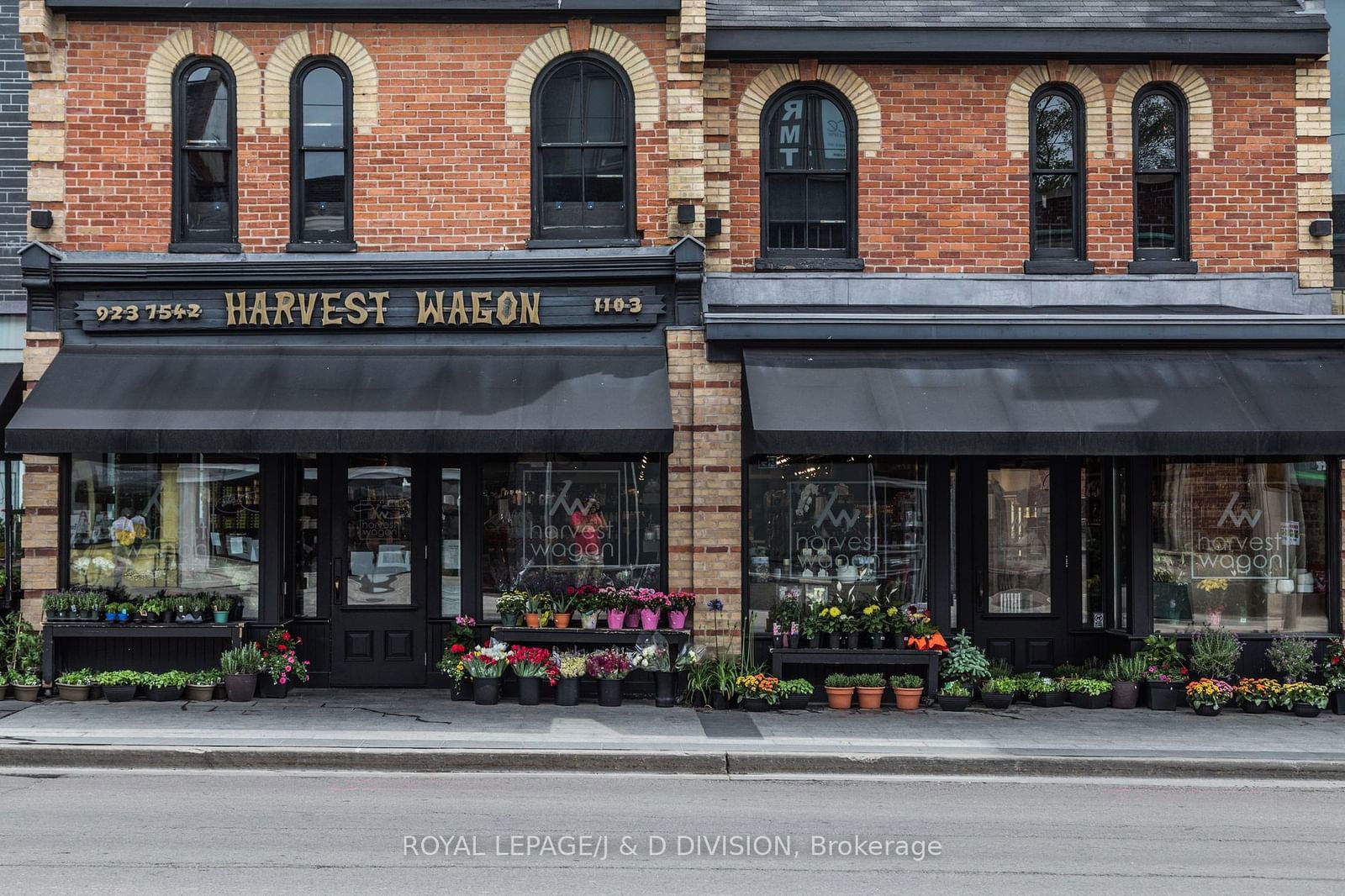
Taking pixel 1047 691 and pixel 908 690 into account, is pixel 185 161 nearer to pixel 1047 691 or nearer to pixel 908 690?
pixel 908 690

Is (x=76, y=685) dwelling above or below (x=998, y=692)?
above

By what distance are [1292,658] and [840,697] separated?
15.0ft

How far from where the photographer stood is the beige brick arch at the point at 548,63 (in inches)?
502

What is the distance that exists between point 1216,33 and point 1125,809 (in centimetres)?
846

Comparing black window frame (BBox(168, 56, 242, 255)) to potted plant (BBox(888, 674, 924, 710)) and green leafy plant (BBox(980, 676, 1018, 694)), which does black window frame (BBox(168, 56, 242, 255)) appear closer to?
potted plant (BBox(888, 674, 924, 710))

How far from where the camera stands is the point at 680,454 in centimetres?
1269

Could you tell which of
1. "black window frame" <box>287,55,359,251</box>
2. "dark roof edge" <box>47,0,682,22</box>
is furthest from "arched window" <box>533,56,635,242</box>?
"black window frame" <box>287,55,359,251</box>

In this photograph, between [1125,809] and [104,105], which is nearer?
[1125,809]

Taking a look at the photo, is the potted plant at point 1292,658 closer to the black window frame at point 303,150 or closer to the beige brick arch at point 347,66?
the black window frame at point 303,150

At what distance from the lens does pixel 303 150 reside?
42.2ft

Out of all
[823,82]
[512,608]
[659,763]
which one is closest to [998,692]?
[659,763]

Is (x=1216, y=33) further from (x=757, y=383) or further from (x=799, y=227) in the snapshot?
(x=757, y=383)

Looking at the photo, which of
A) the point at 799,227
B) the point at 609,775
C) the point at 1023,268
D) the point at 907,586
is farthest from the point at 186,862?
the point at 1023,268

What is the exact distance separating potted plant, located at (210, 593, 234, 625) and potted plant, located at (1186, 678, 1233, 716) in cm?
973
